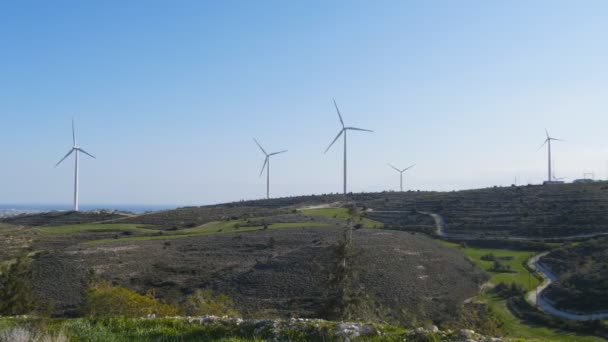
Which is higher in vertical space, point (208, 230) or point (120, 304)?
point (208, 230)

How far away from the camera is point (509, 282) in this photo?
55.5m

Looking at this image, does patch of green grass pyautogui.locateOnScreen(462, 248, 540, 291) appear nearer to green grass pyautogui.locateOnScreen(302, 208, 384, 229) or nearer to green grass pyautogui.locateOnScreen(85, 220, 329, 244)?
green grass pyautogui.locateOnScreen(302, 208, 384, 229)

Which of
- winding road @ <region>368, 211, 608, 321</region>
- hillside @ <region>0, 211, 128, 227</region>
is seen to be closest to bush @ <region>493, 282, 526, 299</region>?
winding road @ <region>368, 211, 608, 321</region>

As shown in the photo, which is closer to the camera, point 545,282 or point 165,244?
point 545,282

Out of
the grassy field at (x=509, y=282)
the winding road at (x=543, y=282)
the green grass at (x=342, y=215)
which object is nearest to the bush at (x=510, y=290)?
the winding road at (x=543, y=282)

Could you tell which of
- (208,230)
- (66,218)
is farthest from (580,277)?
(66,218)

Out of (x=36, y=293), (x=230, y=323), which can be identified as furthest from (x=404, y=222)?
(x=230, y=323)

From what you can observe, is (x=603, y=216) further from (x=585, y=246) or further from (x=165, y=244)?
(x=165, y=244)

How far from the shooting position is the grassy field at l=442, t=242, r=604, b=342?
38019mm

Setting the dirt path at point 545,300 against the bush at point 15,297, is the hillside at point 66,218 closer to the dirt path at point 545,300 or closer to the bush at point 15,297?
the bush at point 15,297

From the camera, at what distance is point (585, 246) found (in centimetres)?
6706

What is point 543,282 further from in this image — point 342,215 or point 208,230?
point 342,215

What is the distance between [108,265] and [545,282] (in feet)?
147

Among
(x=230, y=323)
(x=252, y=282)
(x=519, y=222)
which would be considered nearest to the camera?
(x=230, y=323)
